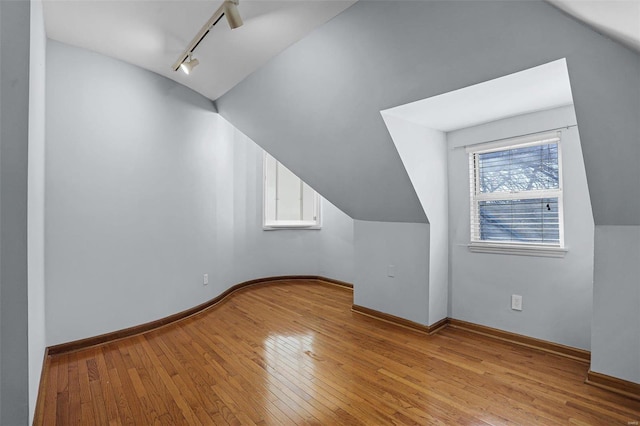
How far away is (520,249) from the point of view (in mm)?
2840

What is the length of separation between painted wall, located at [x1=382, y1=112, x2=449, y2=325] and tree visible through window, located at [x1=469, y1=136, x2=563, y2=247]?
0.94 ft

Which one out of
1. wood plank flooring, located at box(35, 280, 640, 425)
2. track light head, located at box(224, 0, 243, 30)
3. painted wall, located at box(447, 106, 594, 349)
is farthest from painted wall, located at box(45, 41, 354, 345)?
painted wall, located at box(447, 106, 594, 349)

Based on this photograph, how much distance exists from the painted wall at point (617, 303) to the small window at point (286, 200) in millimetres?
3909

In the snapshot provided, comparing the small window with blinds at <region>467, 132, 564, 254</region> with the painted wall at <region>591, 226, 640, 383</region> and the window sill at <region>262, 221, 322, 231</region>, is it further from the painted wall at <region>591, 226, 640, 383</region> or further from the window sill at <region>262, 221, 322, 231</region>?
the window sill at <region>262, 221, 322, 231</region>

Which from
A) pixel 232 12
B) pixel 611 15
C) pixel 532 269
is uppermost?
pixel 232 12

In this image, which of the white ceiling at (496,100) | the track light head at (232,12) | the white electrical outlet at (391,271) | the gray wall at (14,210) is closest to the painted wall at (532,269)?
the white ceiling at (496,100)

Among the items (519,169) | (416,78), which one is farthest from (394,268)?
(416,78)

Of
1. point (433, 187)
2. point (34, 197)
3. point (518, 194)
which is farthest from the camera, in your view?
point (433, 187)

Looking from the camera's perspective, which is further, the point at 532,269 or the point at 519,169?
the point at 519,169

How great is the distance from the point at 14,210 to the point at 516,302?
11.5 feet

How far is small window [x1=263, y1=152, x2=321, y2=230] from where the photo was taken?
17.9 ft

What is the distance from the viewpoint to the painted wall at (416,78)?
1.62 meters

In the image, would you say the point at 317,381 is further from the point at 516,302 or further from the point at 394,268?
the point at 516,302

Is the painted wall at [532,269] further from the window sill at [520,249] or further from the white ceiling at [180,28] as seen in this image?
the white ceiling at [180,28]
